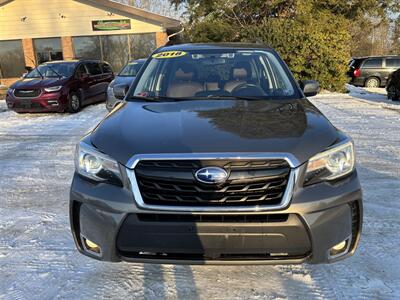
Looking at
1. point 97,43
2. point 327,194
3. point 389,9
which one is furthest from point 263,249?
point 97,43

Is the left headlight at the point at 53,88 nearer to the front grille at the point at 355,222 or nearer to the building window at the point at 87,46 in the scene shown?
the front grille at the point at 355,222

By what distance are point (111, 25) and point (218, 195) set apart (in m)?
22.0

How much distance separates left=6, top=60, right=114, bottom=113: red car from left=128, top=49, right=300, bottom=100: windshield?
785 centimetres

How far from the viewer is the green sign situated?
72.6ft

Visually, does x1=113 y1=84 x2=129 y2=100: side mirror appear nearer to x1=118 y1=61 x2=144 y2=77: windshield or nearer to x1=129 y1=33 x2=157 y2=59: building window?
x1=118 y1=61 x2=144 y2=77: windshield

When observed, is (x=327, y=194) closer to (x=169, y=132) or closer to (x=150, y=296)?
(x=169, y=132)

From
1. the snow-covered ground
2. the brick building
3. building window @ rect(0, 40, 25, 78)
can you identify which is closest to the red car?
the snow-covered ground

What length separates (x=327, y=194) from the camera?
232 cm

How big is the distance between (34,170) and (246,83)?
3.64 meters

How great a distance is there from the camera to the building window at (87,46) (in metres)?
22.8

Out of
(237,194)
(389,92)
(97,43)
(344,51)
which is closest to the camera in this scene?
(237,194)

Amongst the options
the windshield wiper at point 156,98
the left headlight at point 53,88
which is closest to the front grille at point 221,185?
the windshield wiper at point 156,98

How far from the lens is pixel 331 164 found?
2.44 meters

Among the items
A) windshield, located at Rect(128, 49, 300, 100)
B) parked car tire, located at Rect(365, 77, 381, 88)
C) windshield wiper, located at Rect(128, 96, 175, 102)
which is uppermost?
windshield, located at Rect(128, 49, 300, 100)
